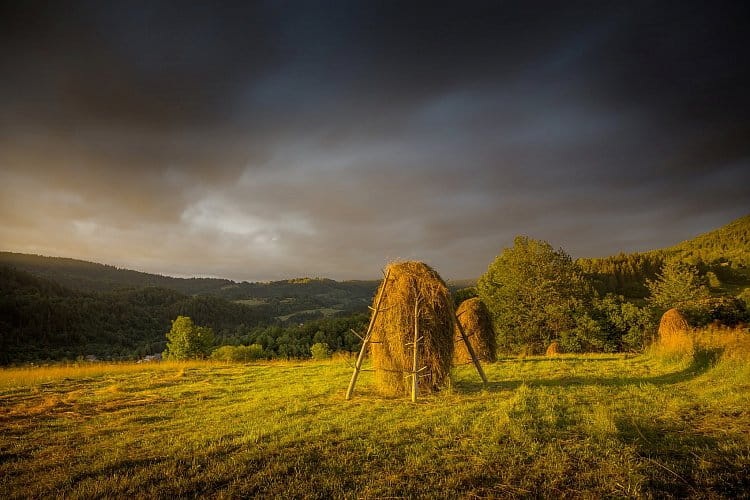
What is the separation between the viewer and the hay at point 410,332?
10.3 m

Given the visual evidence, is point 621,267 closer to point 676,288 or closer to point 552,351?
point 676,288

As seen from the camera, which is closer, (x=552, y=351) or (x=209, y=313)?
(x=552, y=351)

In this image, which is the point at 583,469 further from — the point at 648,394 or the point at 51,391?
the point at 51,391

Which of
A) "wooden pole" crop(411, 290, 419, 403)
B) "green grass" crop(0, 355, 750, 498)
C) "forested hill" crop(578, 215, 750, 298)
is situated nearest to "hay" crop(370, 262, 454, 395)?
"wooden pole" crop(411, 290, 419, 403)

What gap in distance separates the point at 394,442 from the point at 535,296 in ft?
103

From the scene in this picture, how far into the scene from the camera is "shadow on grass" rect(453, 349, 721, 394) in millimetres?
10672

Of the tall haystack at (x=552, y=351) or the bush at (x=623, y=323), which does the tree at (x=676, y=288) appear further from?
the tall haystack at (x=552, y=351)

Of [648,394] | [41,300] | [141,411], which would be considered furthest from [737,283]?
[41,300]

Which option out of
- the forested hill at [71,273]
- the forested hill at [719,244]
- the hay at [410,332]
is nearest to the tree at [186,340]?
the hay at [410,332]

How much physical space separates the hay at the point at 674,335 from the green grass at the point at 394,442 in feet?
Answer: 13.0

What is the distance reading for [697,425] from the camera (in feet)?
20.9

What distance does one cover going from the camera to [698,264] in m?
78.3

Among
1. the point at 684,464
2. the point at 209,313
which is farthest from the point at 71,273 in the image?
the point at 684,464

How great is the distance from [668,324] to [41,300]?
448 feet
